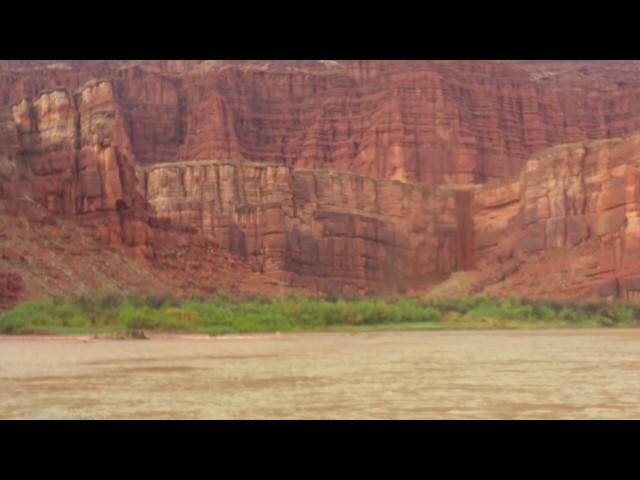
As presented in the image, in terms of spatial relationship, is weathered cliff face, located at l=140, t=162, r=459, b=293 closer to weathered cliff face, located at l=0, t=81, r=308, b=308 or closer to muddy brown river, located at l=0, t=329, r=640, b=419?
weathered cliff face, located at l=0, t=81, r=308, b=308

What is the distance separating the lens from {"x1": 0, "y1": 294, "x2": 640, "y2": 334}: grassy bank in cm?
3269

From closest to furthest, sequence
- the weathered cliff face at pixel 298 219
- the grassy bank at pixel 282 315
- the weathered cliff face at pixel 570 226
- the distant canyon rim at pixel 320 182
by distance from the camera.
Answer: the grassy bank at pixel 282 315 → the distant canyon rim at pixel 320 182 → the weathered cliff face at pixel 570 226 → the weathered cliff face at pixel 298 219

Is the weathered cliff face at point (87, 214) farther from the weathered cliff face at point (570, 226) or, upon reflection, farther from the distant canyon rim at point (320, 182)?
the weathered cliff face at point (570, 226)

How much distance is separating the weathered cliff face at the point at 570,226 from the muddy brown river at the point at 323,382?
33470 millimetres

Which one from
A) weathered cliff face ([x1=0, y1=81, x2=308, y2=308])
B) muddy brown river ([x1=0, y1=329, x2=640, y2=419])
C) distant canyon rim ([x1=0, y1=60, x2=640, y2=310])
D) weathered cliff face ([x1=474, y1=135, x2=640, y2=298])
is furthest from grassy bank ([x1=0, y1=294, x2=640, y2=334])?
muddy brown river ([x1=0, y1=329, x2=640, y2=419])

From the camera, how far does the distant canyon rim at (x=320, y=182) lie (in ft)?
166

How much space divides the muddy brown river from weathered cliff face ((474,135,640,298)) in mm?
33470

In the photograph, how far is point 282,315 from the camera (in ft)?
Result: 122

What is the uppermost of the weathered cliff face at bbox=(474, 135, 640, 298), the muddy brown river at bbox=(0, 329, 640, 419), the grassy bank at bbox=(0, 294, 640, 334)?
the weathered cliff face at bbox=(474, 135, 640, 298)

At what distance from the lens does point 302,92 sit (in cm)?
11800

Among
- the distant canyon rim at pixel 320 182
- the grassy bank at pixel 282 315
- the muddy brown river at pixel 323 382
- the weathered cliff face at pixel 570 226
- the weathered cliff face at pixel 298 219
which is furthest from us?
the weathered cliff face at pixel 298 219

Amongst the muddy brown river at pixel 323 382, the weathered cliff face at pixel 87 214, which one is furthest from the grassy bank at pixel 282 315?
the muddy brown river at pixel 323 382

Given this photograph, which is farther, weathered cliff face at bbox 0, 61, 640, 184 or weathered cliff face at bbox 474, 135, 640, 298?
weathered cliff face at bbox 0, 61, 640, 184

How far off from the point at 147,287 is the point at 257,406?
124 ft
